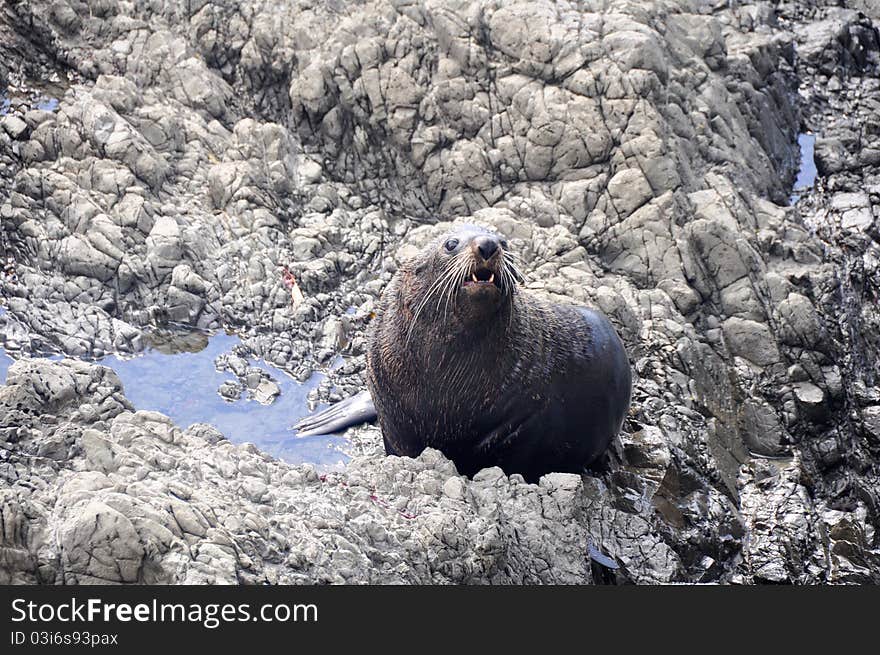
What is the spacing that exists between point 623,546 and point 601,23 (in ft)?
23.7

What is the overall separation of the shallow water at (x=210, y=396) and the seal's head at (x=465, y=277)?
197cm

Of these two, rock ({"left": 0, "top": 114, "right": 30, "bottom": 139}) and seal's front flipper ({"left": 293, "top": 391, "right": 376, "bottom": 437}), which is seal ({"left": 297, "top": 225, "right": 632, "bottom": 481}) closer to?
seal's front flipper ({"left": 293, "top": 391, "right": 376, "bottom": 437})

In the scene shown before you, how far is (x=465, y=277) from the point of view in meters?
9.47

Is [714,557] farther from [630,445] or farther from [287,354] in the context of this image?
[287,354]

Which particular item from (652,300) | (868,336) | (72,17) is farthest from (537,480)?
(72,17)

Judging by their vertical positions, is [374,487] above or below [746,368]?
above

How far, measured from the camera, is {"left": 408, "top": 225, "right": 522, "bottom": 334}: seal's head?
30.4ft

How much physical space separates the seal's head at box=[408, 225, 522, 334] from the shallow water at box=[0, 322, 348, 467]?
1.97 m

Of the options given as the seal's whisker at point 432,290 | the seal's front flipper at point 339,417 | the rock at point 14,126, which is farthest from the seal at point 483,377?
the rock at point 14,126

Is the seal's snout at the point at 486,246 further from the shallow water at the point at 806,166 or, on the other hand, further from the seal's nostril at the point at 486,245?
the shallow water at the point at 806,166

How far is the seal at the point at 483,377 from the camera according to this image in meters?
9.93

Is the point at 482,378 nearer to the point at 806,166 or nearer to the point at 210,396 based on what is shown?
the point at 210,396

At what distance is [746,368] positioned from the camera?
492 inches

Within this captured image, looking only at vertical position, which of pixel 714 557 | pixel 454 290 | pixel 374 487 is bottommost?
pixel 714 557
